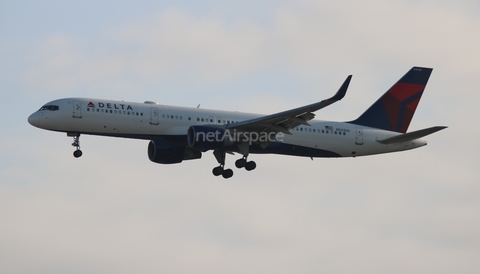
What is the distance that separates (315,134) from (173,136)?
375 inches

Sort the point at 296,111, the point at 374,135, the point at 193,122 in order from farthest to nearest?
1. the point at 374,135
2. the point at 193,122
3. the point at 296,111

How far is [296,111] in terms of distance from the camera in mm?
57156

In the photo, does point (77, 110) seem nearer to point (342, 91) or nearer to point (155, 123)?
point (155, 123)

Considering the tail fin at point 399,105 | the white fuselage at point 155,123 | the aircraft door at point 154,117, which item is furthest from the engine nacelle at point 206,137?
the tail fin at point 399,105

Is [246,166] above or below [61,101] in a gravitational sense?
below

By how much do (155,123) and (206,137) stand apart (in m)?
3.22

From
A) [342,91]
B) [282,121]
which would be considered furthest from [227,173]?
[342,91]

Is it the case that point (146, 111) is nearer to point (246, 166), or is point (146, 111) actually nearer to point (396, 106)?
point (246, 166)

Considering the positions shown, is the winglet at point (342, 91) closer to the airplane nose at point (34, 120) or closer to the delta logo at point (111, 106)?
the delta logo at point (111, 106)

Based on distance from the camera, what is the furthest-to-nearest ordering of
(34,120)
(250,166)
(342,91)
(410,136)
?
1. (410,136)
2. (250,166)
3. (34,120)
4. (342,91)

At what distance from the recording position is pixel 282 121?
59531mm

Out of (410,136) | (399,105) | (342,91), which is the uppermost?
(399,105)

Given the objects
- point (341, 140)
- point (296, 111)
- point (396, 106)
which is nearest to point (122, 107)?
point (296, 111)

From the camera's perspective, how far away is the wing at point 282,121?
56.5 metres
